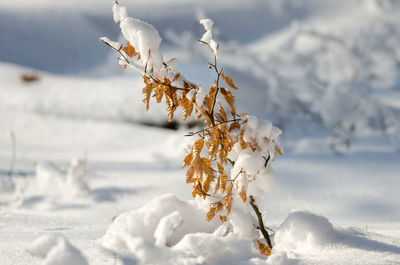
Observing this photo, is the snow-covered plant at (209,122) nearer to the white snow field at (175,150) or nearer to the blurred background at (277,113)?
→ the white snow field at (175,150)

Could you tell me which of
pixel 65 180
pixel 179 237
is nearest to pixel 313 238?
pixel 179 237

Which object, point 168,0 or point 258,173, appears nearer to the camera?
point 258,173

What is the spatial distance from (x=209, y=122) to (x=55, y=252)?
0.43m

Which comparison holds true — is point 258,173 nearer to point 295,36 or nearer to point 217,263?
point 217,263

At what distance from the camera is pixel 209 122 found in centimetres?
107

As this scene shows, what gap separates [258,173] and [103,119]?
12.8 ft

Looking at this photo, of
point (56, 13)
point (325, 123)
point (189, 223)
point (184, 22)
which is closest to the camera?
point (189, 223)

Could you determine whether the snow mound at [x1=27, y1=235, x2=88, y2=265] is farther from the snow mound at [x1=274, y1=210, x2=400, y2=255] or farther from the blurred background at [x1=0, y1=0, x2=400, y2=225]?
the blurred background at [x1=0, y1=0, x2=400, y2=225]

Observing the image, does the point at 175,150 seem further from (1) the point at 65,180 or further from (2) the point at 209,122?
(2) the point at 209,122

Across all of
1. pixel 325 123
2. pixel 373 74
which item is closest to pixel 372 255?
pixel 325 123

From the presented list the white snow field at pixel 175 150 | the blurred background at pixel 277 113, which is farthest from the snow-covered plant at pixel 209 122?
the blurred background at pixel 277 113

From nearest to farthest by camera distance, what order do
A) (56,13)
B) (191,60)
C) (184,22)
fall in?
(191,60) < (56,13) < (184,22)

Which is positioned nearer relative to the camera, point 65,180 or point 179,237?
point 179,237

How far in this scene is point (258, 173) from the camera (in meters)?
1.09
